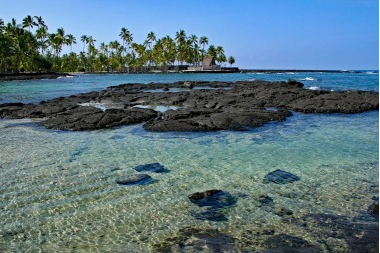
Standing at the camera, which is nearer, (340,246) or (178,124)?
(340,246)

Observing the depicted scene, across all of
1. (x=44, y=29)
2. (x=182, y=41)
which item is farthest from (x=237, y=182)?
(x=182, y=41)

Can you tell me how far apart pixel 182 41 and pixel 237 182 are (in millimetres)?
133105

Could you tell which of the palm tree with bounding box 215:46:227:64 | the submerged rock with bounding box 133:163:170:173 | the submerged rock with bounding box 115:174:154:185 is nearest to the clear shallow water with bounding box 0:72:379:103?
the submerged rock with bounding box 133:163:170:173

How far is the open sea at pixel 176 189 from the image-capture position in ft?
19.5

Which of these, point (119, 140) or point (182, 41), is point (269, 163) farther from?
point (182, 41)

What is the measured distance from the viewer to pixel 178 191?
8.14 m

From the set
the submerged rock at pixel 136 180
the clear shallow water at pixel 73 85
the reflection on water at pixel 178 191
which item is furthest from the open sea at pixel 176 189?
the clear shallow water at pixel 73 85

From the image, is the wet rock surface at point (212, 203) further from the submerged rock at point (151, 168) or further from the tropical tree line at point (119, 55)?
the tropical tree line at point (119, 55)

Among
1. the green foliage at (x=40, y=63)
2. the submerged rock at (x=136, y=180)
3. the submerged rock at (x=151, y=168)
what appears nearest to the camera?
the submerged rock at (x=136, y=180)

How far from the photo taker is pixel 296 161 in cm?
1064

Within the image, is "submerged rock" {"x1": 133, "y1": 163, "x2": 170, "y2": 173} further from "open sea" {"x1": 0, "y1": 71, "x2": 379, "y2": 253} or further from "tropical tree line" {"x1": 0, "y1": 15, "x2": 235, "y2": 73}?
"tropical tree line" {"x1": 0, "y1": 15, "x2": 235, "y2": 73}

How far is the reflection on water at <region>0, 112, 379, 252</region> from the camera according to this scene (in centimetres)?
593

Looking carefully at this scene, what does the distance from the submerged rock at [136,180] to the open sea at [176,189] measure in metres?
0.18

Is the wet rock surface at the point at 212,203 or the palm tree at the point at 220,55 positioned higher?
the palm tree at the point at 220,55
